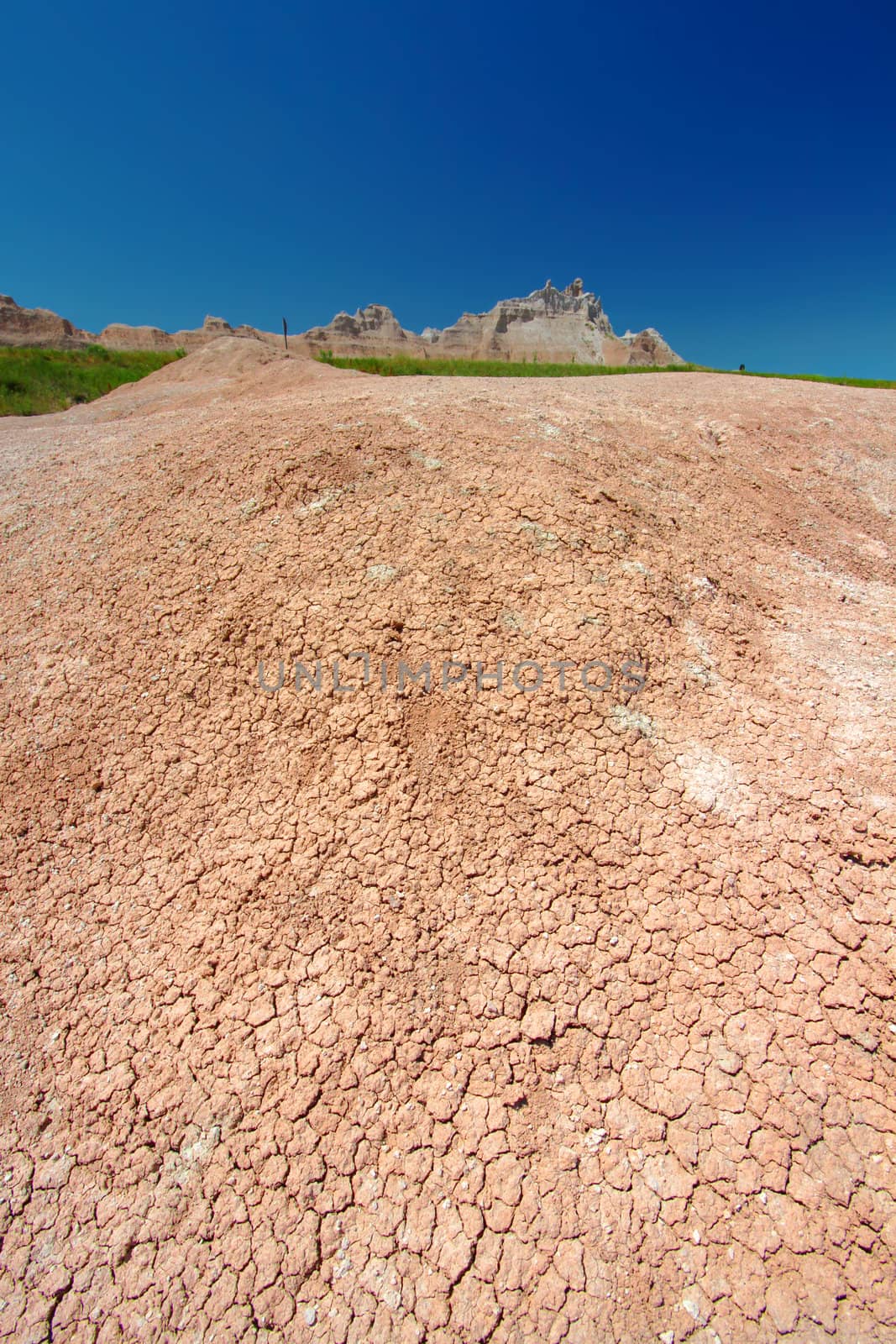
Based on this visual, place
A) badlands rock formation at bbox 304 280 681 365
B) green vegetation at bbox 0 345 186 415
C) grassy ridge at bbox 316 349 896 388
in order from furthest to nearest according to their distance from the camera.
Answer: badlands rock formation at bbox 304 280 681 365 < grassy ridge at bbox 316 349 896 388 < green vegetation at bbox 0 345 186 415

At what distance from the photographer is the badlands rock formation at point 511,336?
41.3m

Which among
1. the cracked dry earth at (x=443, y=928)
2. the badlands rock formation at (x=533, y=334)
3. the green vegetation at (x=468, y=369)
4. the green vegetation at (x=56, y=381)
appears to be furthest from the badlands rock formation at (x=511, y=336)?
the cracked dry earth at (x=443, y=928)

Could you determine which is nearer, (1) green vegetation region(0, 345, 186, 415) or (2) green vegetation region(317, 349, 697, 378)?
(1) green vegetation region(0, 345, 186, 415)

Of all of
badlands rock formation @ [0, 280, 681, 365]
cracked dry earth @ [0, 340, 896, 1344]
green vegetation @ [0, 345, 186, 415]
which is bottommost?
cracked dry earth @ [0, 340, 896, 1344]

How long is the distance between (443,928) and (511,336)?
5568 centimetres

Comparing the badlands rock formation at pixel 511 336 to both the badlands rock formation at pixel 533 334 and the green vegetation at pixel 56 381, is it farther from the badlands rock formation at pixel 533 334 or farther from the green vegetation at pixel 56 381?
the green vegetation at pixel 56 381

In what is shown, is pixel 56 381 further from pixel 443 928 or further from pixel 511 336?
pixel 511 336

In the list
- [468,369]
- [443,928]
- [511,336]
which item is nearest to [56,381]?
[468,369]

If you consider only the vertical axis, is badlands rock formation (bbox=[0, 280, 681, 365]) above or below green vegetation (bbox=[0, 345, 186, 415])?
above

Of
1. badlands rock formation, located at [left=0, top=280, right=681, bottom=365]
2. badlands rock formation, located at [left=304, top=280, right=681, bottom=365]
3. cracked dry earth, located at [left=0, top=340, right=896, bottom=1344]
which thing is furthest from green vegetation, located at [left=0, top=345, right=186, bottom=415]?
badlands rock formation, located at [left=304, top=280, right=681, bottom=365]

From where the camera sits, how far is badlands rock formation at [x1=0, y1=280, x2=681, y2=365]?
4134cm

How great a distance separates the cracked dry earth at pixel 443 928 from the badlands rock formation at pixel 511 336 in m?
39.6

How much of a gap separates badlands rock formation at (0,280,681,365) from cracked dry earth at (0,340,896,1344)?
39.6 meters

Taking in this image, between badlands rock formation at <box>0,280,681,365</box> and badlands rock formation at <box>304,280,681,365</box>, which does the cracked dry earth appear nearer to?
badlands rock formation at <box>0,280,681,365</box>
